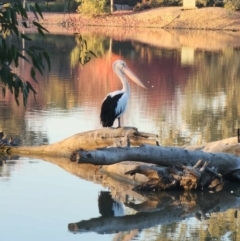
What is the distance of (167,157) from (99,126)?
481 centimetres

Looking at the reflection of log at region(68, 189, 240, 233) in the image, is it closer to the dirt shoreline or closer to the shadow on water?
the shadow on water

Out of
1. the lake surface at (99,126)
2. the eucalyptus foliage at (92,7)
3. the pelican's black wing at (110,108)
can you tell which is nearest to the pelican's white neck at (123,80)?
the pelican's black wing at (110,108)

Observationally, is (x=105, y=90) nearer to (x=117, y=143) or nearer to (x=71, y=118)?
(x=71, y=118)

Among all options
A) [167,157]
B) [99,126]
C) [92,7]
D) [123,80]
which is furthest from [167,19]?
[167,157]

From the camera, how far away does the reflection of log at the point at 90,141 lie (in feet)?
36.8

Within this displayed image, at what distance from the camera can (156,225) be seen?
29.1 ft

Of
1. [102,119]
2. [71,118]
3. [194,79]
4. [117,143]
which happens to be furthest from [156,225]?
[194,79]

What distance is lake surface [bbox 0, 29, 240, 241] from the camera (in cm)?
873

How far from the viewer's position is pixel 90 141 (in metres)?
11.6

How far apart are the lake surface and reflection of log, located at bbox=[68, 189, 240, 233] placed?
0.01 m

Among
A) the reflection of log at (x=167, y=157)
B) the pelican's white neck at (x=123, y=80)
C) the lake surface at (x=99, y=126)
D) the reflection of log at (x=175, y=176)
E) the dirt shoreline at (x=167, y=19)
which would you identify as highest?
the pelican's white neck at (x=123, y=80)

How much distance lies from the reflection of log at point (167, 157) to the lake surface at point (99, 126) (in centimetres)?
32

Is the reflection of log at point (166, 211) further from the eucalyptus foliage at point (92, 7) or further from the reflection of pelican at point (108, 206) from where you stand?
the eucalyptus foliage at point (92, 7)

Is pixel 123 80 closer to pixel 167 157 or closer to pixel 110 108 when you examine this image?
pixel 110 108
